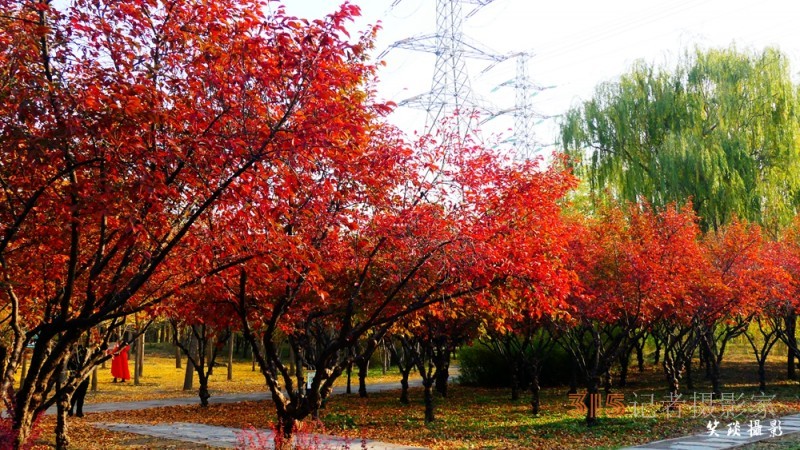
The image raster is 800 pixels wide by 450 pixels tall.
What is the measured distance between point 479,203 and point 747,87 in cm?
1828

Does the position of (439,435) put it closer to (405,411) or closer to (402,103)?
(405,411)

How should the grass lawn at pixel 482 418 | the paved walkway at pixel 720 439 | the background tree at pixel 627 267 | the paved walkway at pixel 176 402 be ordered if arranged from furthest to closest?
the paved walkway at pixel 176 402 → the background tree at pixel 627 267 → the grass lawn at pixel 482 418 → the paved walkway at pixel 720 439

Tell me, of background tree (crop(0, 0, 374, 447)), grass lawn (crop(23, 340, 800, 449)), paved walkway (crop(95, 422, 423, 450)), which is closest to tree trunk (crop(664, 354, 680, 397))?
grass lawn (crop(23, 340, 800, 449))

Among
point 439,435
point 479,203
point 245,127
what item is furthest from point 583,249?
point 245,127

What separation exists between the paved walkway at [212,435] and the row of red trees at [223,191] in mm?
2269

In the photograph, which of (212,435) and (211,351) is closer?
(212,435)

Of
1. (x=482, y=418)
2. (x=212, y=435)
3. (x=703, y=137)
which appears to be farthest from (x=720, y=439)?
(x=703, y=137)

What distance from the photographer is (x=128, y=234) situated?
5.62 m

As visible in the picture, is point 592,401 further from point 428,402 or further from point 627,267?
point 428,402

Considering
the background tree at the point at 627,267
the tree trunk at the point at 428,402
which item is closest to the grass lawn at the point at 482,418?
the tree trunk at the point at 428,402

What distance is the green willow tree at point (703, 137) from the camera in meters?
21.4

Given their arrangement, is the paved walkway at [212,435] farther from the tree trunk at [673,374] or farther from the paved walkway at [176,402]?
the tree trunk at [673,374]

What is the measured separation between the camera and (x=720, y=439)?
11.0 m

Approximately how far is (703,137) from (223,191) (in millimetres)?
20055
